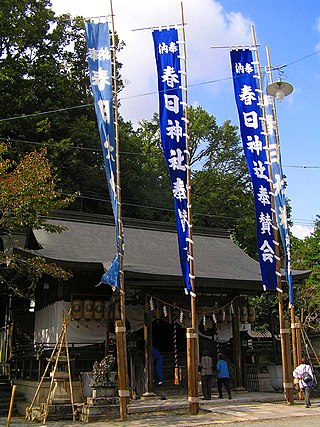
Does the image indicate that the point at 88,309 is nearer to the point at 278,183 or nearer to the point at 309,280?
the point at 278,183

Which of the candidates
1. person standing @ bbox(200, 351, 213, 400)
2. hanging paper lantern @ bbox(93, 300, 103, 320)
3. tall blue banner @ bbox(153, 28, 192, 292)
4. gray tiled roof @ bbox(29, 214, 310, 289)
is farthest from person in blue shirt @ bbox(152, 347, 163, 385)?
tall blue banner @ bbox(153, 28, 192, 292)

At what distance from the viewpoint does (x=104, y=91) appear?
12.7 m

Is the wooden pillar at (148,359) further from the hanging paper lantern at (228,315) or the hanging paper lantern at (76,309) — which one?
the hanging paper lantern at (228,315)

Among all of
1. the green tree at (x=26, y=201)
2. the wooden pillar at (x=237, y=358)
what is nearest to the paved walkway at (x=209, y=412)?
the wooden pillar at (x=237, y=358)

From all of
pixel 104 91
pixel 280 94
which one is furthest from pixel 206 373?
pixel 104 91

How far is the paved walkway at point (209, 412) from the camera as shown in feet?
36.6

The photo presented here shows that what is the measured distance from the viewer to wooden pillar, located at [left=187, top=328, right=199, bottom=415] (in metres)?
11.7

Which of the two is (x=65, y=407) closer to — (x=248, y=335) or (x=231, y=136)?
(x=248, y=335)

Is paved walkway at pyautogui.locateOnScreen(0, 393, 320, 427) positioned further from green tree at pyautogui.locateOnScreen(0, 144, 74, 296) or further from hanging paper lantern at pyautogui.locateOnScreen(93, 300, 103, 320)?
green tree at pyautogui.locateOnScreen(0, 144, 74, 296)

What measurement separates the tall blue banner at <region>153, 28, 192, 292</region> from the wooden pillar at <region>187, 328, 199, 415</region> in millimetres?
1693

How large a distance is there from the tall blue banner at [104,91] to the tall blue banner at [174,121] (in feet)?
4.42

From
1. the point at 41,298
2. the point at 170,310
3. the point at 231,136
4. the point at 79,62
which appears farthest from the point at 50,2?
the point at 170,310

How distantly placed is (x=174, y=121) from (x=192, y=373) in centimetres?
645

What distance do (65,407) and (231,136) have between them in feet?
111
